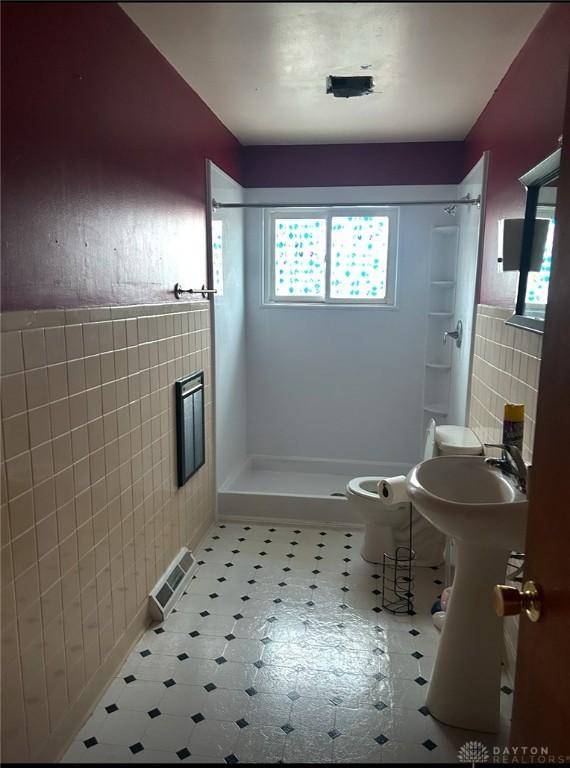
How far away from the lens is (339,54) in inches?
89.9

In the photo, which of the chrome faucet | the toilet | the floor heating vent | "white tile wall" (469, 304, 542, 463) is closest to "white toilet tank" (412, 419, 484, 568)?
the toilet

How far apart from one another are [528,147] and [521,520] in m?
1.48

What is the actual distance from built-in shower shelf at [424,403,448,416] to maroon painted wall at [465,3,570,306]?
1.22 m

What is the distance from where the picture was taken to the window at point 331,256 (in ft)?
12.9

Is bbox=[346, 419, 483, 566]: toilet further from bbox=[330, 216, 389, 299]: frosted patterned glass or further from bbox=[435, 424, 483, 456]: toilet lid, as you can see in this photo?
bbox=[330, 216, 389, 299]: frosted patterned glass

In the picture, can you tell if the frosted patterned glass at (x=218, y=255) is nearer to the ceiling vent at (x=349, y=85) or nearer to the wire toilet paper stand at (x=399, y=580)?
the ceiling vent at (x=349, y=85)

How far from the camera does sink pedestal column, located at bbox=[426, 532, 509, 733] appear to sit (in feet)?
5.51

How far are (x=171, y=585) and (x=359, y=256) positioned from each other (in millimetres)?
2677

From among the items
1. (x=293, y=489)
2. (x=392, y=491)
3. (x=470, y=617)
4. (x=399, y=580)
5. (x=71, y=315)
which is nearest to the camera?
(x=71, y=315)

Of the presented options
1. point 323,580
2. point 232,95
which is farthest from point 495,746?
point 232,95

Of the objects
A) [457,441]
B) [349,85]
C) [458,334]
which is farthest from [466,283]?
[349,85]

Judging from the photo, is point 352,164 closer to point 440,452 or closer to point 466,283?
point 466,283

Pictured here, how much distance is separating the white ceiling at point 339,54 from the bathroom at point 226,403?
15 millimetres

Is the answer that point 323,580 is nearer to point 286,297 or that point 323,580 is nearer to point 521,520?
point 521,520
